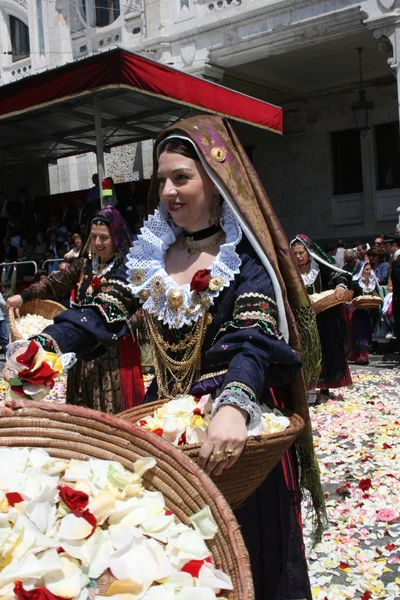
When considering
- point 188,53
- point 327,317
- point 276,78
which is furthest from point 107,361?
point 276,78

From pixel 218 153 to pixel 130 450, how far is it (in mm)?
963

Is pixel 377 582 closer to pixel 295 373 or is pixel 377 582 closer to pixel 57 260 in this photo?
pixel 295 373

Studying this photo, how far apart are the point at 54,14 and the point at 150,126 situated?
5137mm

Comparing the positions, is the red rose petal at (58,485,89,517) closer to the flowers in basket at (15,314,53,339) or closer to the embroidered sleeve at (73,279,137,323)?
the embroidered sleeve at (73,279,137,323)

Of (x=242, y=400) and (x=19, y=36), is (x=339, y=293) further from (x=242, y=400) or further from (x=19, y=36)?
(x=19, y=36)

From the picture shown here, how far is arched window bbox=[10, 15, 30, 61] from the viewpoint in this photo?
16.5 metres

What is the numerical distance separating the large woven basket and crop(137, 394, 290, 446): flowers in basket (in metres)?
0.07

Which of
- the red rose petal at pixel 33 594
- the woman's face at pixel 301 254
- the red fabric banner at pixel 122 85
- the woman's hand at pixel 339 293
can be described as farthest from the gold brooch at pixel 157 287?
the red fabric banner at pixel 122 85

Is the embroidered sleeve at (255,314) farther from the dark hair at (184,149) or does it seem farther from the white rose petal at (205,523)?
the white rose petal at (205,523)

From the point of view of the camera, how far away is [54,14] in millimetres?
14828

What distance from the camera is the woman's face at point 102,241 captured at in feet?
14.2

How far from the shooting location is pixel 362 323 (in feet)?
32.3

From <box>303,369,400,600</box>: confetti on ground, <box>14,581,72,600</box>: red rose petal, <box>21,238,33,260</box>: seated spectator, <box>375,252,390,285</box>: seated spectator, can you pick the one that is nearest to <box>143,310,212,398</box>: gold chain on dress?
<box>14,581,72,600</box>: red rose petal

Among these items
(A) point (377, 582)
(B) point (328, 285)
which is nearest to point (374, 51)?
(B) point (328, 285)
